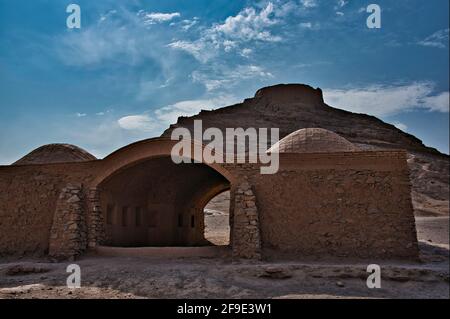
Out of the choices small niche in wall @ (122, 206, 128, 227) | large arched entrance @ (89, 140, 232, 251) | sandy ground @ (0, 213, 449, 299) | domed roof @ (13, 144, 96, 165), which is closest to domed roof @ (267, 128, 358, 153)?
large arched entrance @ (89, 140, 232, 251)

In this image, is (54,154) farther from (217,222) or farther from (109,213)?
(217,222)

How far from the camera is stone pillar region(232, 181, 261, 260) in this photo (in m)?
11.1

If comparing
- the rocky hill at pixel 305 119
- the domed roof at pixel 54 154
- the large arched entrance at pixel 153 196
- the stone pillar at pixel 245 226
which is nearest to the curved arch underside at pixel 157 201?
the large arched entrance at pixel 153 196

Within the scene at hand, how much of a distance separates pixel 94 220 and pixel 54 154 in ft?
25.9

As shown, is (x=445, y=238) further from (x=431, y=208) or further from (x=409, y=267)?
(x=431, y=208)

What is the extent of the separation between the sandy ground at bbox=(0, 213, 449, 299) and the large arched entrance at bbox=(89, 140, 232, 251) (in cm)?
288

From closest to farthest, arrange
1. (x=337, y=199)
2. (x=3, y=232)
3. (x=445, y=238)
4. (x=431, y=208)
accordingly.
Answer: (x=337, y=199) < (x=3, y=232) < (x=445, y=238) < (x=431, y=208)

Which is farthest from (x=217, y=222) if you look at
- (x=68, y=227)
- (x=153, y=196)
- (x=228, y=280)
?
(x=228, y=280)

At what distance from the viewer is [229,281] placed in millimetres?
9414

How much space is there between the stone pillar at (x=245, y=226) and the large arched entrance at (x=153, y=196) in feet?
2.35

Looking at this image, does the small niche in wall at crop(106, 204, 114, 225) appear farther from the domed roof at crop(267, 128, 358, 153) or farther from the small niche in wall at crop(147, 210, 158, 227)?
the domed roof at crop(267, 128, 358, 153)
